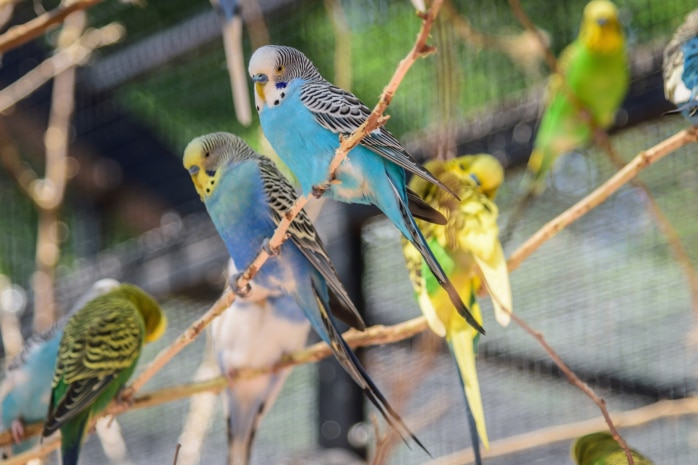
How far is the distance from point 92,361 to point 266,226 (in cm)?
52

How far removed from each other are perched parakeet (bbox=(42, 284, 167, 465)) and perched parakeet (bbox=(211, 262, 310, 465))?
15 cm

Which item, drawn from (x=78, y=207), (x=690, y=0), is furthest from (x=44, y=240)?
(x=690, y=0)

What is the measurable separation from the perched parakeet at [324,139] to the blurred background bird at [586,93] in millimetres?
885

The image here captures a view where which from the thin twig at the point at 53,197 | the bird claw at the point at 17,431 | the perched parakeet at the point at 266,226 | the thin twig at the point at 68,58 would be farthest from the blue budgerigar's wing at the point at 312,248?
the thin twig at the point at 53,197

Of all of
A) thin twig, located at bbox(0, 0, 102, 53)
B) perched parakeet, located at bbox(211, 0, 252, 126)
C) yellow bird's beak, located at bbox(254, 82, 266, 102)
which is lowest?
yellow bird's beak, located at bbox(254, 82, 266, 102)

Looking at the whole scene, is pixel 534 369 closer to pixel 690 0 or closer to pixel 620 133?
pixel 620 133

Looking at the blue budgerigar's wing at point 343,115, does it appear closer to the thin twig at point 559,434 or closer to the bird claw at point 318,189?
the bird claw at point 318,189

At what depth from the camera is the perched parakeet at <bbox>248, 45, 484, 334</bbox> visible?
90 centimetres

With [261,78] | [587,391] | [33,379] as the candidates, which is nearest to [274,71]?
[261,78]

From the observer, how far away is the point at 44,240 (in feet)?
7.51

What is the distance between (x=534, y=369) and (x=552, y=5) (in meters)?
0.90

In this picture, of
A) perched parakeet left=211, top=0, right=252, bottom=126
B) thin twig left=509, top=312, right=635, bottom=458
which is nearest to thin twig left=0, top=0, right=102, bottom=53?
perched parakeet left=211, top=0, right=252, bottom=126

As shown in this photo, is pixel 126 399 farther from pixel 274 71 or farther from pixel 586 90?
pixel 586 90

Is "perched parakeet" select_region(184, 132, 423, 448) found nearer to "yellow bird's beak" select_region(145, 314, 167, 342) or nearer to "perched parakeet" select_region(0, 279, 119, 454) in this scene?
"yellow bird's beak" select_region(145, 314, 167, 342)
